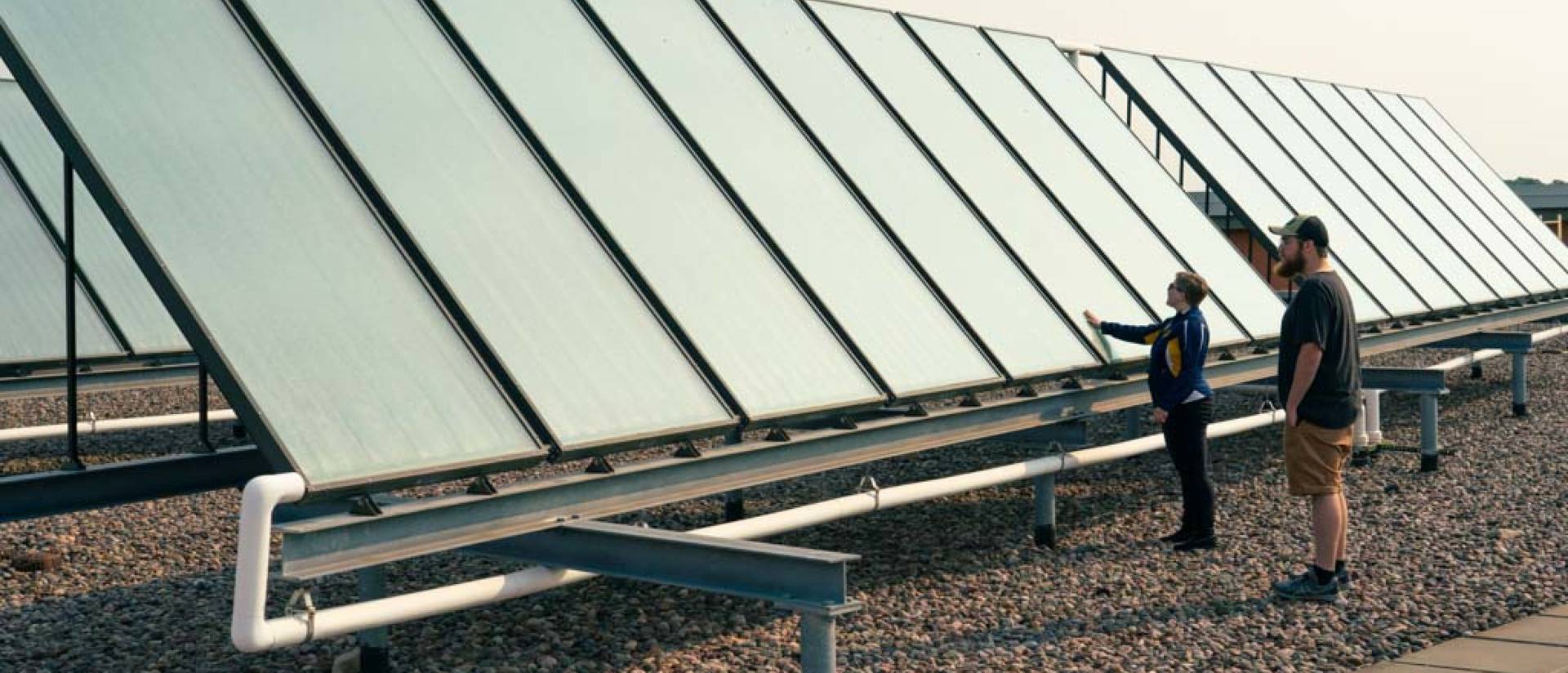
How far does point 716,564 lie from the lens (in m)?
5.96

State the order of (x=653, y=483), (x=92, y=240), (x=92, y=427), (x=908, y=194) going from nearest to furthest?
1. (x=653, y=483)
2. (x=908, y=194)
3. (x=92, y=427)
4. (x=92, y=240)

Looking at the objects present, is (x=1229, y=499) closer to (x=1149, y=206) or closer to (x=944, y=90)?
(x=1149, y=206)

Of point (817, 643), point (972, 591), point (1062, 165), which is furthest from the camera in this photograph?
point (1062, 165)

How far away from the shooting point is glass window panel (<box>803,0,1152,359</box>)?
9969mm

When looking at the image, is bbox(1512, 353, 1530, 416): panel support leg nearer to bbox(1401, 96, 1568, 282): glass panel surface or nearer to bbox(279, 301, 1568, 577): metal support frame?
bbox(1401, 96, 1568, 282): glass panel surface

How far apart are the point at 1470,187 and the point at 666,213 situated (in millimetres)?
17069

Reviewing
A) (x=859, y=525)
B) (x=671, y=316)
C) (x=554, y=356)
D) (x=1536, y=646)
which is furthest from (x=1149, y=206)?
(x=554, y=356)

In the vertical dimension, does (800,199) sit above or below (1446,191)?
below

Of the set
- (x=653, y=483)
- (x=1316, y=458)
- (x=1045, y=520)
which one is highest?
(x=1316, y=458)

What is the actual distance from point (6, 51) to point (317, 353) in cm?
152

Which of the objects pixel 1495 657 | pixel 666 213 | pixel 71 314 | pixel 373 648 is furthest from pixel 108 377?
pixel 1495 657

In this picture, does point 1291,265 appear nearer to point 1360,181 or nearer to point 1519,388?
point 1360,181

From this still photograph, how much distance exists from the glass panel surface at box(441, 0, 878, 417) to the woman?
9.83 ft

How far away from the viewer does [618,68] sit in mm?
8195
